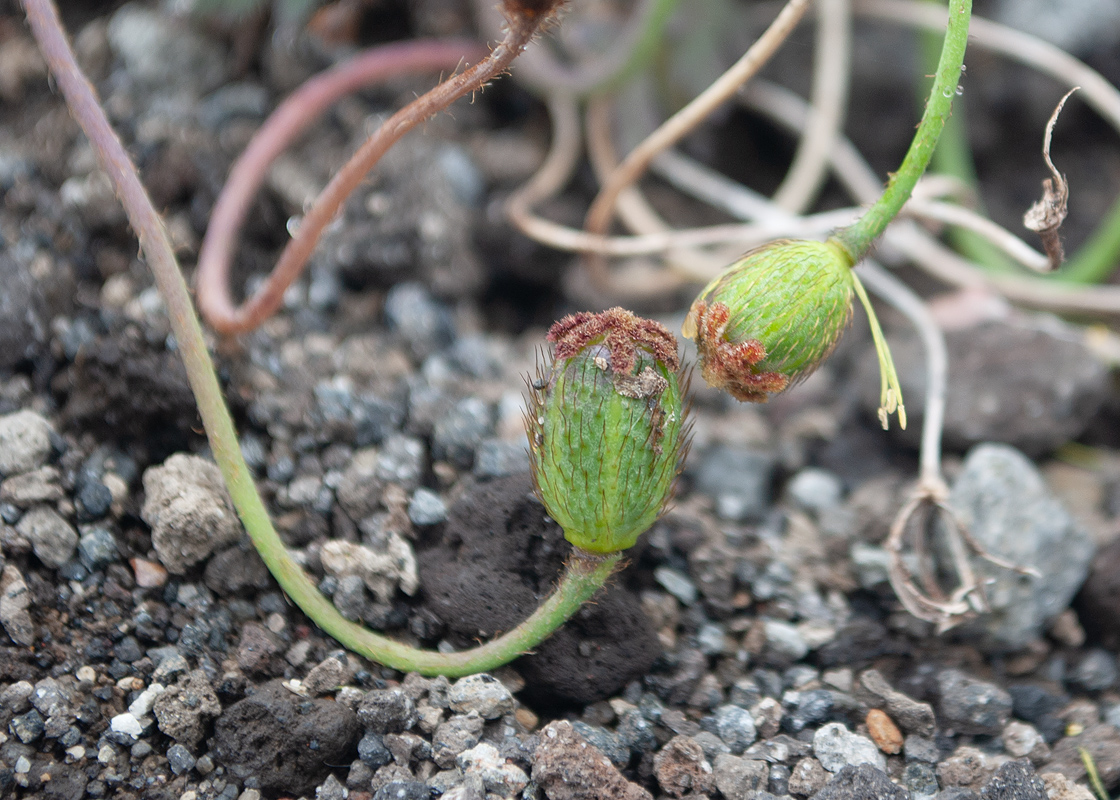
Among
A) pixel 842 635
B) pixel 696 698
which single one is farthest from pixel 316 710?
pixel 842 635

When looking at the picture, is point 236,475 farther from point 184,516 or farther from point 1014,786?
point 1014,786

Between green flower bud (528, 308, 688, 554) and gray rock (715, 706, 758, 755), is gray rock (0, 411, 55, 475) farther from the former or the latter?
gray rock (715, 706, 758, 755)

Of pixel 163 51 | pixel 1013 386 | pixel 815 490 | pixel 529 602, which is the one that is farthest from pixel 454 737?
pixel 163 51

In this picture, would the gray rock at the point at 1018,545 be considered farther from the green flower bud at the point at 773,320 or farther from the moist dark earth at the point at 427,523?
the green flower bud at the point at 773,320

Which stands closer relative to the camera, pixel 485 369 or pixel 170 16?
pixel 485 369

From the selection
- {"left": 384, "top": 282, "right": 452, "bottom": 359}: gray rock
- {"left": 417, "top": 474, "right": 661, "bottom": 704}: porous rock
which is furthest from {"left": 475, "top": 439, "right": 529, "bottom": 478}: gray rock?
{"left": 384, "top": 282, "right": 452, "bottom": 359}: gray rock

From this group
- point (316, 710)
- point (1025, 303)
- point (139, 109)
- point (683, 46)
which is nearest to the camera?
point (316, 710)

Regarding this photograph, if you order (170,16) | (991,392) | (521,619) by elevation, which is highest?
(170,16)

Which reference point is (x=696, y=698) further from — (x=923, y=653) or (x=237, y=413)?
(x=237, y=413)
